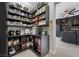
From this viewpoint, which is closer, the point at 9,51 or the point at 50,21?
the point at 9,51

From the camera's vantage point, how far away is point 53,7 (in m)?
3.58

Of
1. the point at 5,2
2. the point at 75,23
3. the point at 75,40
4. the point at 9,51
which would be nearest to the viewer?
the point at 5,2

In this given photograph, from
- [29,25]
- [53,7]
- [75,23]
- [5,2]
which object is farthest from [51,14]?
[75,23]

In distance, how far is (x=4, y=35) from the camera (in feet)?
9.98

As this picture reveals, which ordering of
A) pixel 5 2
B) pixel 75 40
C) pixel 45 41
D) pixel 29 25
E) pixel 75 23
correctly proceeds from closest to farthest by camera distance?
pixel 5 2 < pixel 45 41 < pixel 29 25 < pixel 75 40 < pixel 75 23

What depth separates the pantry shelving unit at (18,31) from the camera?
9.97 feet

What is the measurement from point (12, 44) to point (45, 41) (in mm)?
1445

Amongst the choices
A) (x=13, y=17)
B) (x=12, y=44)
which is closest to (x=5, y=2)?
(x=13, y=17)

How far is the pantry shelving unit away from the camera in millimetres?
3039

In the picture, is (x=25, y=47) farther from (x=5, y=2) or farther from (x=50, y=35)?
(x=5, y=2)

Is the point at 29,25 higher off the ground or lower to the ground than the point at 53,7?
lower

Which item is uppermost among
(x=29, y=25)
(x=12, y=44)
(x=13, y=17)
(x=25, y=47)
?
(x=13, y=17)

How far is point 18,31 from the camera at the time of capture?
384cm

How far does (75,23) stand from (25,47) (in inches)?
219
